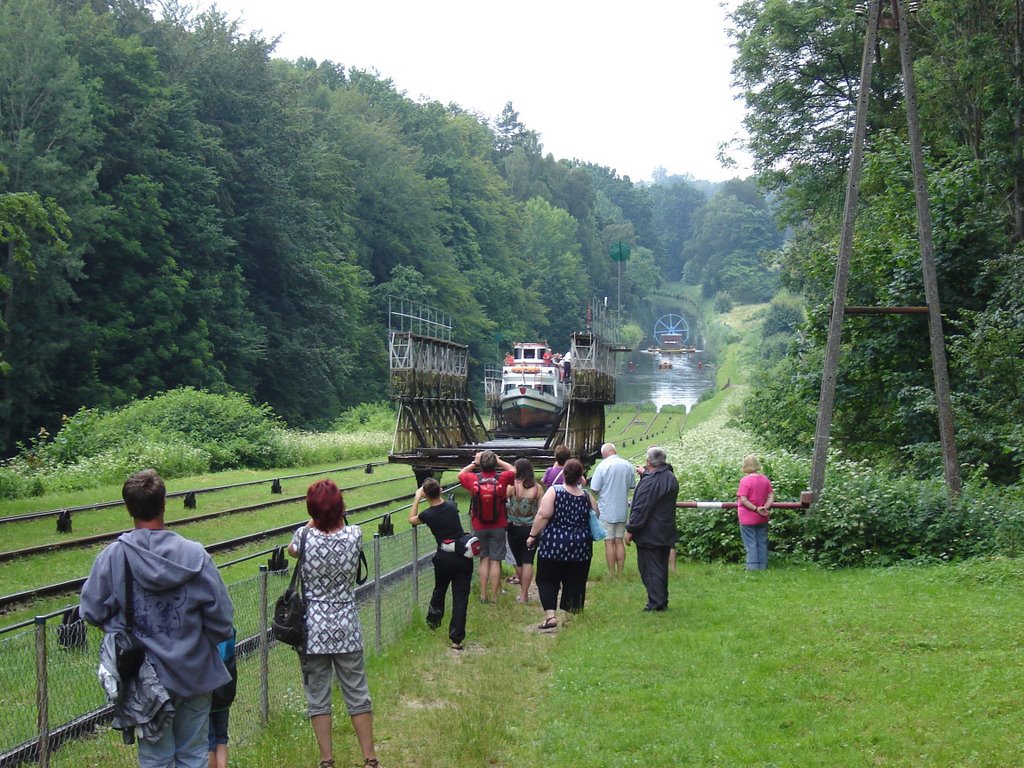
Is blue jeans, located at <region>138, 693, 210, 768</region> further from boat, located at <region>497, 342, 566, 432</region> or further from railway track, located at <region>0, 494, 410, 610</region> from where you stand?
boat, located at <region>497, 342, 566, 432</region>

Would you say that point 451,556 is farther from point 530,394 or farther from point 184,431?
point 530,394

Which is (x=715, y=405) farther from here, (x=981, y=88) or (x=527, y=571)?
(x=527, y=571)

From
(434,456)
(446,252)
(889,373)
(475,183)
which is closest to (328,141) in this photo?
(446,252)

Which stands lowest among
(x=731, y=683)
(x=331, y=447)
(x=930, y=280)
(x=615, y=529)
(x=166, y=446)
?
(x=331, y=447)

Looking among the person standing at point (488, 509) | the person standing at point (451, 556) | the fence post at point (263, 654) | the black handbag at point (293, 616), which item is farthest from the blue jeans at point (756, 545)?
the black handbag at point (293, 616)

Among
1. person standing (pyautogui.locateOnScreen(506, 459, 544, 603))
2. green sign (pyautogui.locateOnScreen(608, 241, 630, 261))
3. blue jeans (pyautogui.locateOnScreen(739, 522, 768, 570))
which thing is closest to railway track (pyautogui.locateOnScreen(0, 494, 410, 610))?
person standing (pyautogui.locateOnScreen(506, 459, 544, 603))

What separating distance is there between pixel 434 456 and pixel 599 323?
11692 millimetres

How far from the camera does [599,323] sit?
36.3m

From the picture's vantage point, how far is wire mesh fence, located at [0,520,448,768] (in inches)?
252

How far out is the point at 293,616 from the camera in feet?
24.2

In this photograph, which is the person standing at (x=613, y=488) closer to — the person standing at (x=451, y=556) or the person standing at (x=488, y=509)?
the person standing at (x=488, y=509)

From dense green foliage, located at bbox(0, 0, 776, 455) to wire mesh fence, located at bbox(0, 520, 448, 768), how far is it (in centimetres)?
1840

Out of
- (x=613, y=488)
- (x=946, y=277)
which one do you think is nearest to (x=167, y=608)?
(x=613, y=488)

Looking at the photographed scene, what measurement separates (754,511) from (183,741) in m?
10.6
